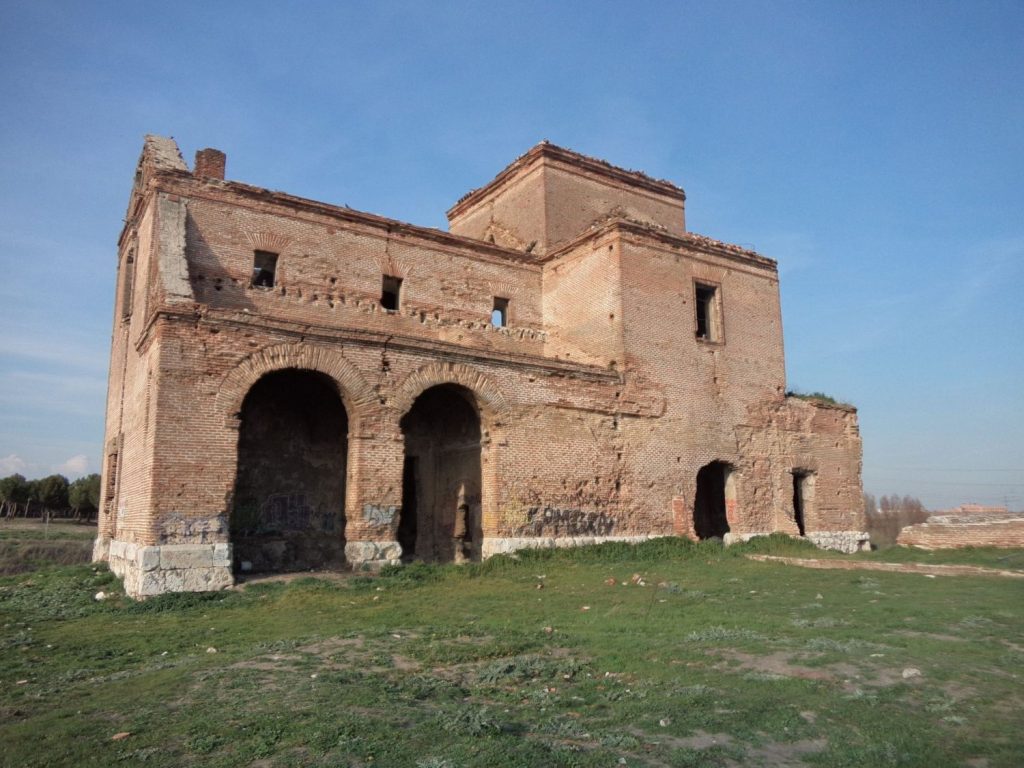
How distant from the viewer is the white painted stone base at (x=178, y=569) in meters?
11.4

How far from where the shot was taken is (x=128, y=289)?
1828 cm

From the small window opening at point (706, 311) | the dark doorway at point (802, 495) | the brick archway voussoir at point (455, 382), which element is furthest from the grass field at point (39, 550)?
the dark doorway at point (802, 495)

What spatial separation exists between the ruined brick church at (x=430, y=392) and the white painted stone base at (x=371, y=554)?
0.12 feet

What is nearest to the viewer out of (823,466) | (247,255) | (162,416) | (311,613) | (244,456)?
(311,613)

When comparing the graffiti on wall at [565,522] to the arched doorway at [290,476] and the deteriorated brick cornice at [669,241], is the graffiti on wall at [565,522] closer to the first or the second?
the arched doorway at [290,476]

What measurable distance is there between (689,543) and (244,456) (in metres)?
9.58

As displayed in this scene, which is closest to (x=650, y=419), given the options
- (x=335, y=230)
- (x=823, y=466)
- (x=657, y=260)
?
(x=657, y=260)

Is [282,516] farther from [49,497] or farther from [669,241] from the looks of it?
[49,497]

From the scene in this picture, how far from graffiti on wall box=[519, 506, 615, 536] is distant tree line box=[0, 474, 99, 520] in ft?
128

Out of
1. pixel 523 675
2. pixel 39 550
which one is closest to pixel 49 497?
pixel 39 550

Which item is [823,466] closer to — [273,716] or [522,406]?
[522,406]

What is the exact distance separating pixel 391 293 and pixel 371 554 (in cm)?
736

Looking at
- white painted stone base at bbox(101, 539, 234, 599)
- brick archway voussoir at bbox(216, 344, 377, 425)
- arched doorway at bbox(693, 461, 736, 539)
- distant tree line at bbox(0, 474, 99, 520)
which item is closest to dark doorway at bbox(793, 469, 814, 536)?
arched doorway at bbox(693, 461, 736, 539)

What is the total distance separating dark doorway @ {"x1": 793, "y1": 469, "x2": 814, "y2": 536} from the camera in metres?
20.1
